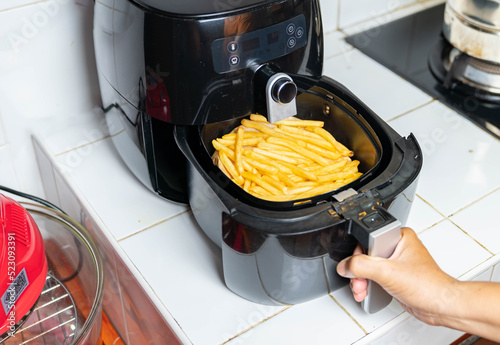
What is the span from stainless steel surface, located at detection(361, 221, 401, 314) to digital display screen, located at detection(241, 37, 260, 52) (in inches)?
11.5

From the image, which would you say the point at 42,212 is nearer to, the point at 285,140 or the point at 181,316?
the point at 181,316

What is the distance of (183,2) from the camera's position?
81 centimetres

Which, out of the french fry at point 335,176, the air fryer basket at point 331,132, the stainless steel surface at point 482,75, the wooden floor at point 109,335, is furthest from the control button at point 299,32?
the wooden floor at point 109,335

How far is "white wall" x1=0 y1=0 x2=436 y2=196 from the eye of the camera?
3.61 ft

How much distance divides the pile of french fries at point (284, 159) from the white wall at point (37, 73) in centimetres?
40

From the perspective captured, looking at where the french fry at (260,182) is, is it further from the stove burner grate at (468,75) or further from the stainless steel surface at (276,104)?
the stove burner grate at (468,75)

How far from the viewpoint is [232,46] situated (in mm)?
805

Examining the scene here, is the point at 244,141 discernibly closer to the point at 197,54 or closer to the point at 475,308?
the point at 197,54

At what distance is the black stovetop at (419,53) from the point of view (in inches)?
49.1

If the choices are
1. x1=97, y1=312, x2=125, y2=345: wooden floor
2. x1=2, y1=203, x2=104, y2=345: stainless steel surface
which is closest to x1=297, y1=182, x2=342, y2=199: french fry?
x1=2, y1=203, x2=104, y2=345: stainless steel surface

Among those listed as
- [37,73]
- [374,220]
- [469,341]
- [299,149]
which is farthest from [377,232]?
[37,73]

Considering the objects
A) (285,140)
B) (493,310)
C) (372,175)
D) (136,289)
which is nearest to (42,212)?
(136,289)

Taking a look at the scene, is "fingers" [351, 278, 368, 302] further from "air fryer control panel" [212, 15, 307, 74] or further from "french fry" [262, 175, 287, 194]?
"air fryer control panel" [212, 15, 307, 74]

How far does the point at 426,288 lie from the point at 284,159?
11.1 inches
